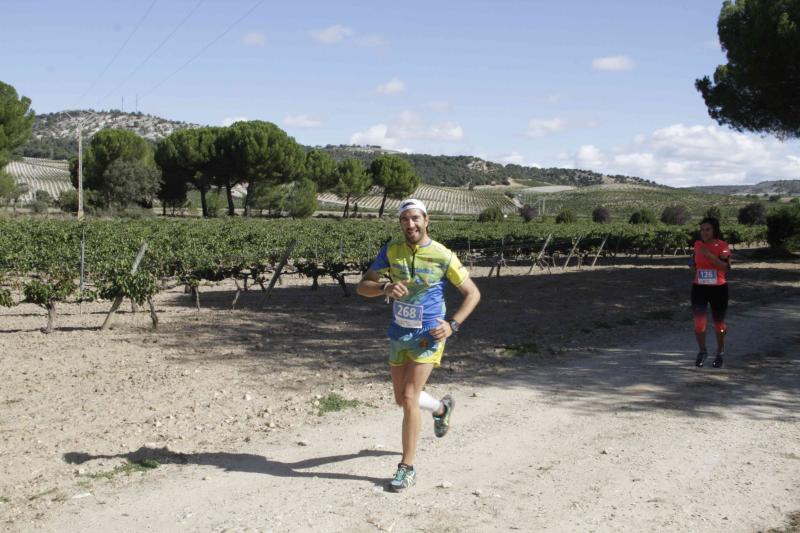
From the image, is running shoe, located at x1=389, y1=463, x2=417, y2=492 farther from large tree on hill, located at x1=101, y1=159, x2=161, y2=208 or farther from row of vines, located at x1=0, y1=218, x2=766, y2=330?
large tree on hill, located at x1=101, y1=159, x2=161, y2=208

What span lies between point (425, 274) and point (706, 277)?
14.9ft

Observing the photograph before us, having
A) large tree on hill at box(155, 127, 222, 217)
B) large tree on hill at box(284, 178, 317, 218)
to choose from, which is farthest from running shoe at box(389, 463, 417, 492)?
large tree on hill at box(284, 178, 317, 218)

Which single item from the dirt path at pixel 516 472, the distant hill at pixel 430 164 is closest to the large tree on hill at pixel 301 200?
the dirt path at pixel 516 472

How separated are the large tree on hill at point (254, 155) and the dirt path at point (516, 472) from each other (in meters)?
58.2

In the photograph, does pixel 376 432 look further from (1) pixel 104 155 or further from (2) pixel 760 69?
(1) pixel 104 155

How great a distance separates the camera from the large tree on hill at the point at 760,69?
16734 millimetres

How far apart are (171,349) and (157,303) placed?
6395 millimetres

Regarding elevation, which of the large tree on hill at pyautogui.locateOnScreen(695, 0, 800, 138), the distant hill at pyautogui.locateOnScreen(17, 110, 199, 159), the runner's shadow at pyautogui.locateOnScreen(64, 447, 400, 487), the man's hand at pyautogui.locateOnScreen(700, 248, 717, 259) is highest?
the distant hill at pyautogui.locateOnScreen(17, 110, 199, 159)

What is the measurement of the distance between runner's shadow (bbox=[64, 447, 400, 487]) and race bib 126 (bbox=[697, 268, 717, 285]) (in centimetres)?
433

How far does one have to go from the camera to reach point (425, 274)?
4453 millimetres

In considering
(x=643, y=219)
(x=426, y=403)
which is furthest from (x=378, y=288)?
(x=643, y=219)

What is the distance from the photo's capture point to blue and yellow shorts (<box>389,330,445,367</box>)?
4.42 metres

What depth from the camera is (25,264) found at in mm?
16562

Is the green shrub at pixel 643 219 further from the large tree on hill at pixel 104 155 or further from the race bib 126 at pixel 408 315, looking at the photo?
the race bib 126 at pixel 408 315
